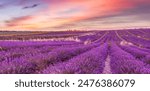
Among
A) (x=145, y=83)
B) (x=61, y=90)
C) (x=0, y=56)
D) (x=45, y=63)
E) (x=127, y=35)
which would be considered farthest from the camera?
(x=127, y=35)

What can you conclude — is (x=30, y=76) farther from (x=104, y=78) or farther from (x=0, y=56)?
(x=0, y=56)

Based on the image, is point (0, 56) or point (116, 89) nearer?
point (116, 89)

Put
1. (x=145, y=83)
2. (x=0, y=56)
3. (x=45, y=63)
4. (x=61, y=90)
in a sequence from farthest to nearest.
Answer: (x=0, y=56), (x=45, y=63), (x=145, y=83), (x=61, y=90)

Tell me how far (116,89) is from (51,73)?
42.7 inches

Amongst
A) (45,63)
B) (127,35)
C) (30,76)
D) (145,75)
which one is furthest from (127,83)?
(127,35)

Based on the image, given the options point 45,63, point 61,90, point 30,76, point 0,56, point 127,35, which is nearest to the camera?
point 61,90

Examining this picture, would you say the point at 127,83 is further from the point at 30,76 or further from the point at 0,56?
the point at 0,56

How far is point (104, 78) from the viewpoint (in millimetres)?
5496

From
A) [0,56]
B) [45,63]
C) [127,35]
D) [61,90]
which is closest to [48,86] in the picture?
[61,90]

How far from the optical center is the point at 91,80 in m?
5.27

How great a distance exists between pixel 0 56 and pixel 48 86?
14.4 ft

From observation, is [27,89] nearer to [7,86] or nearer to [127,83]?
[7,86]

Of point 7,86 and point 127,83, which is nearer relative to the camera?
point 7,86

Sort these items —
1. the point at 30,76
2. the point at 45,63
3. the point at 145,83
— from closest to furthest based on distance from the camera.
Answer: the point at 145,83 < the point at 30,76 < the point at 45,63
